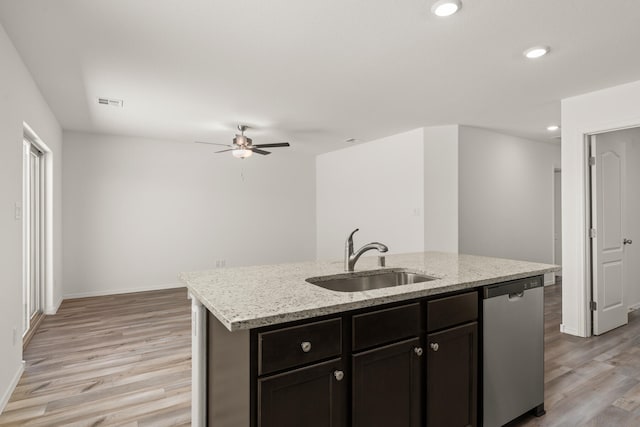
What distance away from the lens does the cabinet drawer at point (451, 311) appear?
1731mm

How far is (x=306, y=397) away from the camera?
1.36 metres

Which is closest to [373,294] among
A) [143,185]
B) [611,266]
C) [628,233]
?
[611,266]

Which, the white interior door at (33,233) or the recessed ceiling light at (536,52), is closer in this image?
the recessed ceiling light at (536,52)

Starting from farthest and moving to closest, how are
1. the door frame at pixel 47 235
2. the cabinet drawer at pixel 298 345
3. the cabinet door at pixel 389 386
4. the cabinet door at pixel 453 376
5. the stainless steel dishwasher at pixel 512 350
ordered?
the door frame at pixel 47 235, the stainless steel dishwasher at pixel 512 350, the cabinet door at pixel 453 376, the cabinet door at pixel 389 386, the cabinet drawer at pixel 298 345

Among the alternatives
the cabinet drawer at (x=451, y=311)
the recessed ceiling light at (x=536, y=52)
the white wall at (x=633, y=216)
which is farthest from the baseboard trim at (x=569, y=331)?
the recessed ceiling light at (x=536, y=52)

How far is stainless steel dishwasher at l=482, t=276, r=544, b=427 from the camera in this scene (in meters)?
1.96

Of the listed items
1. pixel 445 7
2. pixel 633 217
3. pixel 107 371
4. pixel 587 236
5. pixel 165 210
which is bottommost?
pixel 107 371

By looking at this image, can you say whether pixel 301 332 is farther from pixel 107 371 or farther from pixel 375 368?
pixel 107 371

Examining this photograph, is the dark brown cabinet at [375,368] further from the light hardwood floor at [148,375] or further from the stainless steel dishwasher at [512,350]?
the light hardwood floor at [148,375]

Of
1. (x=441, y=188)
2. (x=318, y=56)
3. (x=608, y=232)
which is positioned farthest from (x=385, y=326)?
(x=441, y=188)

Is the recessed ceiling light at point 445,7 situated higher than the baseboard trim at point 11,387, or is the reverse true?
the recessed ceiling light at point 445,7

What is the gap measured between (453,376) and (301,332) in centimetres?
95

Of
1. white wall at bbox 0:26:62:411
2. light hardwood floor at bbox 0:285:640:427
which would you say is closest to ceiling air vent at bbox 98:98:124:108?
white wall at bbox 0:26:62:411

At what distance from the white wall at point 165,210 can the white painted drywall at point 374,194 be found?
610 mm
